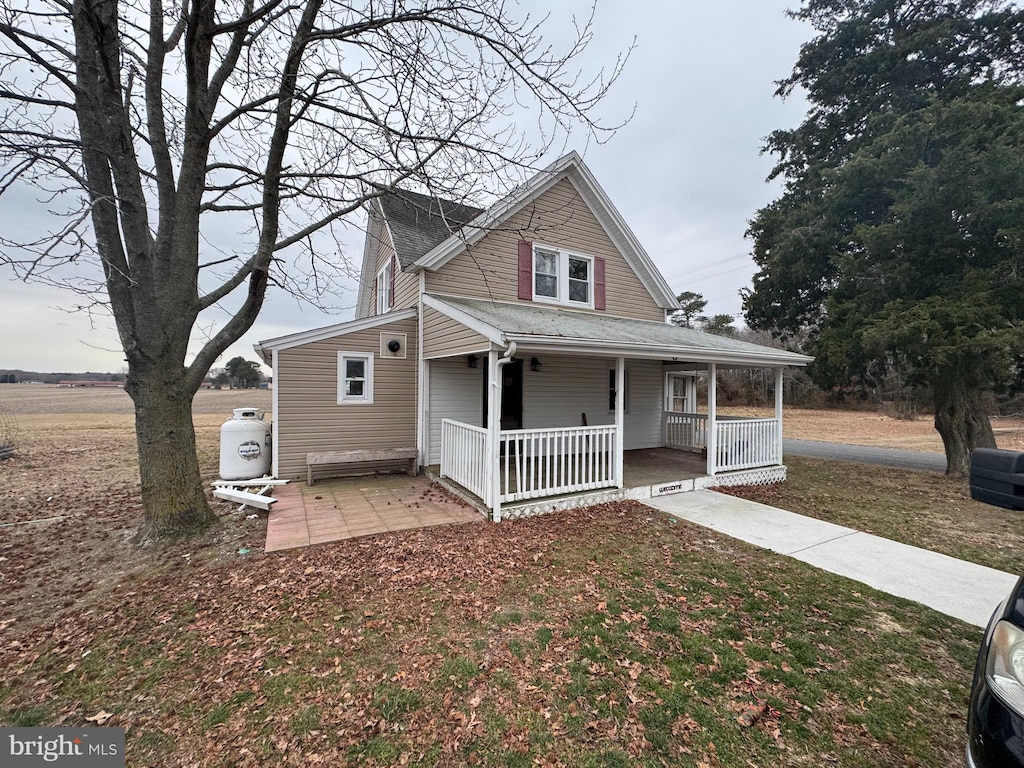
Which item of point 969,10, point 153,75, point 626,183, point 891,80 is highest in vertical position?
point 969,10

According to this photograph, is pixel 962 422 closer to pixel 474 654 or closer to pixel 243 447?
pixel 474 654

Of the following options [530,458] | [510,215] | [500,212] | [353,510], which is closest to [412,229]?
[500,212]

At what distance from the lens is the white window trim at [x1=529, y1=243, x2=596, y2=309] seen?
389 inches

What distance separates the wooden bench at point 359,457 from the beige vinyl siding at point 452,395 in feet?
1.34

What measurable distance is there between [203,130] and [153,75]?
805 mm

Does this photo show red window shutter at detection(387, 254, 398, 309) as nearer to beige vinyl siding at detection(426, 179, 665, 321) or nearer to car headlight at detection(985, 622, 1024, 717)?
beige vinyl siding at detection(426, 179, 665, 321)

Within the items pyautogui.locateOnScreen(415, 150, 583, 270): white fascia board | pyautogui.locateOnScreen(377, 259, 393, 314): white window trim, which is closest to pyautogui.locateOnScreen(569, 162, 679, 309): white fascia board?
pyautogui.locateOnScreen(415, 150, 583, 270): white fascia board

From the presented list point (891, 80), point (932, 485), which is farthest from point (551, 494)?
point (891, 80)

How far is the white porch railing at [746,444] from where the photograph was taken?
331 inches

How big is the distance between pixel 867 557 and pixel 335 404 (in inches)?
346

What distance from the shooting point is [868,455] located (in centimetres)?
1339

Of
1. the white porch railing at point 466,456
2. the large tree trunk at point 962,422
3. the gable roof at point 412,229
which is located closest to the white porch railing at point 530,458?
the white porch railing at point 466,456

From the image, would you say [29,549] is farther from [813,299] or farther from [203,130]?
[813,299]

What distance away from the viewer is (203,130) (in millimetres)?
5461
